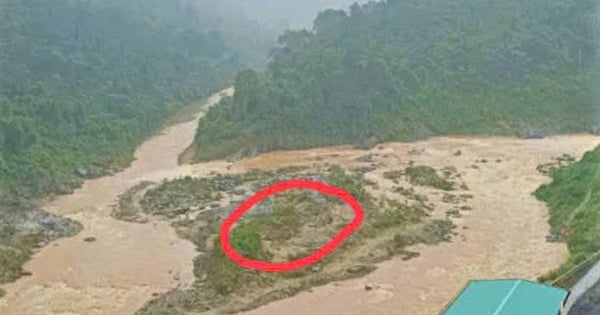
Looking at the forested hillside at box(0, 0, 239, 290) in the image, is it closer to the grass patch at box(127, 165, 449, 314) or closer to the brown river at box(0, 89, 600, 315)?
the brown river at box(0, 89, 600, 315)

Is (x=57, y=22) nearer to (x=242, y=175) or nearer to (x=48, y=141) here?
(x=48, y=141)

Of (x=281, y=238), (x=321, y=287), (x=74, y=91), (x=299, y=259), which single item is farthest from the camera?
(x=74, y=91)

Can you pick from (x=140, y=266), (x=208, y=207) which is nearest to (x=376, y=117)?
(x=208, y=207)

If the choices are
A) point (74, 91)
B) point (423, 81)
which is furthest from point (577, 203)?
point (74, 91)

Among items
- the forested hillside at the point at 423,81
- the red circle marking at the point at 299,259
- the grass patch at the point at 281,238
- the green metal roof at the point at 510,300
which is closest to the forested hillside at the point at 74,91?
the grass patch at the point at 281,238

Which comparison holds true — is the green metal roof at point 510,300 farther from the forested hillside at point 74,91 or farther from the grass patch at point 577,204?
the forested hillside at point 74,91

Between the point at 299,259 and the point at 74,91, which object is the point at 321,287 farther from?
the point at 74,91

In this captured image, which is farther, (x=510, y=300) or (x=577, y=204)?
(x=577, y=204)
